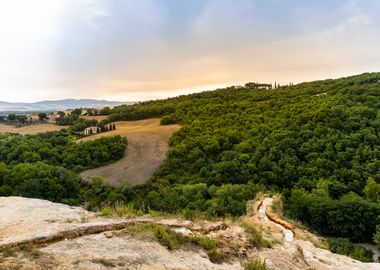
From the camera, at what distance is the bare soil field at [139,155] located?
68.6m

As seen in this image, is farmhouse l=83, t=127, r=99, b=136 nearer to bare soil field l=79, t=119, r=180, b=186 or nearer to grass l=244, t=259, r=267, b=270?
bare soil field l=79, t=119, r=180, b=186

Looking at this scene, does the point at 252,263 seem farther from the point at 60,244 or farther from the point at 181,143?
the point at 181,143

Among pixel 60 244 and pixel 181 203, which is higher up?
pixel 60 244

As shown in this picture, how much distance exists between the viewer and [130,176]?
68.3 meters

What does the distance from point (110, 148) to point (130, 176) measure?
1491 centimetres

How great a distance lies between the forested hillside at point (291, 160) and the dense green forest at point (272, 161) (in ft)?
0.60

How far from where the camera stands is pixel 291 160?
6278 cm

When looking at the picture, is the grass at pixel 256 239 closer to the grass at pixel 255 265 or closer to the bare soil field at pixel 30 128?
the grass at pixel 255 265

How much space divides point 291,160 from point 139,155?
3459cm

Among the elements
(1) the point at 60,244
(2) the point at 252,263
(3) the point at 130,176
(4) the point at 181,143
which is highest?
(1) the point at 60,244

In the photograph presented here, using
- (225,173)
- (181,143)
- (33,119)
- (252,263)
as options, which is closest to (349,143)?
(225,173)

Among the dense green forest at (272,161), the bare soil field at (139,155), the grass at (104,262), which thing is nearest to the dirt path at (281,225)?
the grass at (104,262)

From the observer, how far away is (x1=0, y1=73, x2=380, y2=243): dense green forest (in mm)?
45219

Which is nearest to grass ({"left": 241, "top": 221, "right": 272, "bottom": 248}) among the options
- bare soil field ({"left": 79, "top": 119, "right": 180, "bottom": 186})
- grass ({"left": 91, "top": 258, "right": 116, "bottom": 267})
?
grass ({"left": 91, "top": 258, "right": 116, "bottom": 267})
